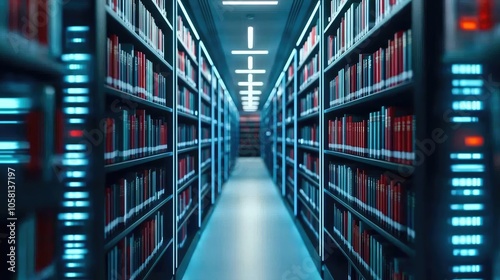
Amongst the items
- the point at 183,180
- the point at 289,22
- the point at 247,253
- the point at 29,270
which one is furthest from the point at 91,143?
the point at 289,22

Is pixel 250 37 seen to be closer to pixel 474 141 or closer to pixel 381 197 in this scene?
pixel 381 197

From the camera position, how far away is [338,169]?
3109mm

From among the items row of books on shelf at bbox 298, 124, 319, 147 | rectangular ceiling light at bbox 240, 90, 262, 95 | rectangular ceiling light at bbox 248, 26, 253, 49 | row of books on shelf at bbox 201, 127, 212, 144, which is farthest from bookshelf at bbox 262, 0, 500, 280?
rectangular ceiling light at bbox 240, 90, 262, 95

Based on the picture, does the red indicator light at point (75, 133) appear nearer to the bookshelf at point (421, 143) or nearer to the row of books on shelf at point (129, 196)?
the row of books on shelf at point (129, 196)

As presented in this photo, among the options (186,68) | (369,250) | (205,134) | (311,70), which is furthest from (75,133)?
(205,134)

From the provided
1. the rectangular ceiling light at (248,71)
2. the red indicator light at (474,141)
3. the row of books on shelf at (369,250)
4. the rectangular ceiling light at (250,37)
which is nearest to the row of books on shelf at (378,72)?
the red indicator light at (474,141)

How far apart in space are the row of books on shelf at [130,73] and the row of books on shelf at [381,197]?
55.9 inches

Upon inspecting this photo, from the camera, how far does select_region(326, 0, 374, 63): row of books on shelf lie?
237cm

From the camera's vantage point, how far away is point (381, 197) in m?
2.10

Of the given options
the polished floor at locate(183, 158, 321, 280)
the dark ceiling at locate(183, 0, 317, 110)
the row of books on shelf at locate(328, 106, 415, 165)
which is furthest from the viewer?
the dark ceiling at locate(183, 0, 317, 110)

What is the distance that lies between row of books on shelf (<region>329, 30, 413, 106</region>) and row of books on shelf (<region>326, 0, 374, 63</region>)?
166 millimetres

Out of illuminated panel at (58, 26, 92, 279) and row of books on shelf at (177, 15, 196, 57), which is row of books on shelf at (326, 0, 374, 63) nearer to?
row of books on shelf at (177, 15, 196, 57)

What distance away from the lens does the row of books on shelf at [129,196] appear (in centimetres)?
185

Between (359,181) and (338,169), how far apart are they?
0.57 m
